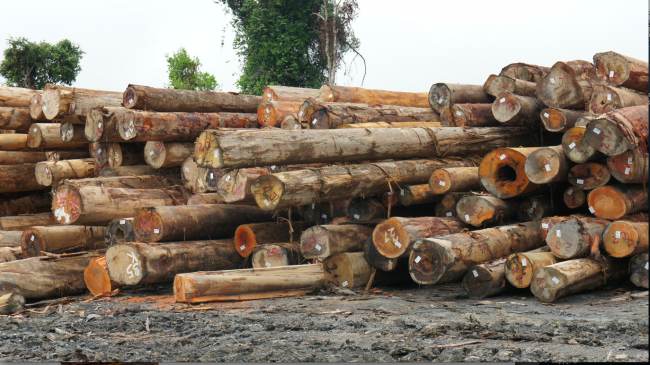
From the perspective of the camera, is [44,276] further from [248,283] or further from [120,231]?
[248,283]

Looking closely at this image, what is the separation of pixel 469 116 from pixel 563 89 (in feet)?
5.01

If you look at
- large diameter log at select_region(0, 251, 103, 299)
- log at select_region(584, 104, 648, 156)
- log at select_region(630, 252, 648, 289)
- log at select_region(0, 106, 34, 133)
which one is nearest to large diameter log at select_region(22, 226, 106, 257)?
large diameter log at select_region(0, 251, 103, 299)

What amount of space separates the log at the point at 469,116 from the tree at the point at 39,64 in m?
8.88

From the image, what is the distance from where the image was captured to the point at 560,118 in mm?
8039

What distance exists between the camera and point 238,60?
80.9 ft

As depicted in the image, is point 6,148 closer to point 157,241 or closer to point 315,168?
point 157,241

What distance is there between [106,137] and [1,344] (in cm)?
527

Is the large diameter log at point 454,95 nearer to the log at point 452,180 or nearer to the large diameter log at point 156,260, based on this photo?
the log at point 452,180

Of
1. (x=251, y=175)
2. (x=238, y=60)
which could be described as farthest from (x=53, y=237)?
(x=238, y=60)

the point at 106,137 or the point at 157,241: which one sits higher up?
the point at 106,137

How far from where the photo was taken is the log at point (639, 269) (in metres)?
6.36

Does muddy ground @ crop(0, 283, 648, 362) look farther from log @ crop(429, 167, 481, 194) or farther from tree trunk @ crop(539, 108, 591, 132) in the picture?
tree trunk @ crop(539, 108, 591, 132)

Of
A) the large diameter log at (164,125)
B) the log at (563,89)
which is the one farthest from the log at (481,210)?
the large diameter log at (164,125)

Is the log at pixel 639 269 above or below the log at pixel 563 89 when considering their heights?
below
